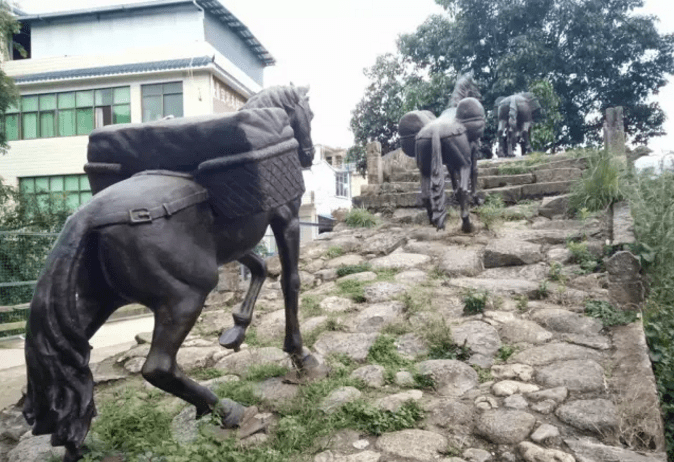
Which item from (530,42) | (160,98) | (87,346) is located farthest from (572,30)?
(87,346)

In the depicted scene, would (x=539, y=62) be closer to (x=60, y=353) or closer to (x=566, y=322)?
(x=566, y=322)

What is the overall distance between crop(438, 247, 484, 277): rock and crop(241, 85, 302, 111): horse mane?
311cm

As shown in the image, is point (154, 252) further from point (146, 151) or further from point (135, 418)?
point (135, 418)

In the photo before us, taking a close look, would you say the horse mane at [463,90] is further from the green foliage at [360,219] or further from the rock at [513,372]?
the rock at [513,372]

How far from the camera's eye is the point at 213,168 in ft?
8.86

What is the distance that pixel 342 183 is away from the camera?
87.1ft

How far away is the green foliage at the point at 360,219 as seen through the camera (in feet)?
28.9

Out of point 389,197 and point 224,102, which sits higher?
point 224,102

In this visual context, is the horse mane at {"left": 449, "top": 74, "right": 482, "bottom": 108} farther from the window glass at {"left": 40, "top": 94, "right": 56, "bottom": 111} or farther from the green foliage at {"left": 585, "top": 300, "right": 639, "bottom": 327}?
the window glass at {"left": 40, "top": 94, "right": 56, "bottom": 111}

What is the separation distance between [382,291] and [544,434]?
2605 millimetres

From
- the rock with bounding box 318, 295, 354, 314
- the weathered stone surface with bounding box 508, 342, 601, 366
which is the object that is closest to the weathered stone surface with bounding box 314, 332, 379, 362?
the rock with bounding box 318, 295, 354, 314

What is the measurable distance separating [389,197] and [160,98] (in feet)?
30.0

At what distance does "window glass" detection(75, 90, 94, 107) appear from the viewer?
16.0m

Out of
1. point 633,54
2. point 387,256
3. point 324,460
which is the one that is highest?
point 633,54
